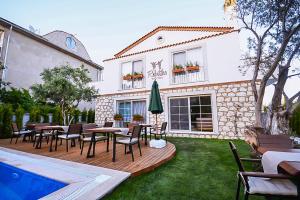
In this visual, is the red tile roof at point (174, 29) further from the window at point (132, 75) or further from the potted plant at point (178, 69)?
the potted plant at point (178, 69)

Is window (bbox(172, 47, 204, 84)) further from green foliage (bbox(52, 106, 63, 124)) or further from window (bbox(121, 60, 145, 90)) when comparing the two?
green foliage (bbox(52, 106, 63, 124))

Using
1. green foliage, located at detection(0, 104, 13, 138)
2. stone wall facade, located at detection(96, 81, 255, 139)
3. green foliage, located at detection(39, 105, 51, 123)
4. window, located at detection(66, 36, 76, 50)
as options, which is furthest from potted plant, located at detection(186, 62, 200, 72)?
window, located at detection(66, 36, 76, 50)

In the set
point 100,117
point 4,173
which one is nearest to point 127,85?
point 100,117

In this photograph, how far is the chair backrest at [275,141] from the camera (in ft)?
10.6

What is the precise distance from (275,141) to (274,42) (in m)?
3.93

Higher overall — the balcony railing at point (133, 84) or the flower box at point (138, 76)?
the flower box at point (138, 76)

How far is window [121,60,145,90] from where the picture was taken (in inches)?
439

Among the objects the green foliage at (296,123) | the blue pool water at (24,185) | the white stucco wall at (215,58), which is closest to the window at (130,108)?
the white stucco wall at (215,58)

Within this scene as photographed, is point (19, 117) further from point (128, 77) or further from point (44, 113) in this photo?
point (128, 77)

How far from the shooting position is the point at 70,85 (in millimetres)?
8383

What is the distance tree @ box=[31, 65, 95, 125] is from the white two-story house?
9.67 ft

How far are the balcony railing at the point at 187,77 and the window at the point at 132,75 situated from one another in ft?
7.69

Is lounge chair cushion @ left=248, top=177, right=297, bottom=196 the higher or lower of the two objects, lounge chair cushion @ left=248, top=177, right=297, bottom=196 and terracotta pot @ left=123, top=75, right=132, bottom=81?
the lower

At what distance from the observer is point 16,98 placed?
10.2 m
